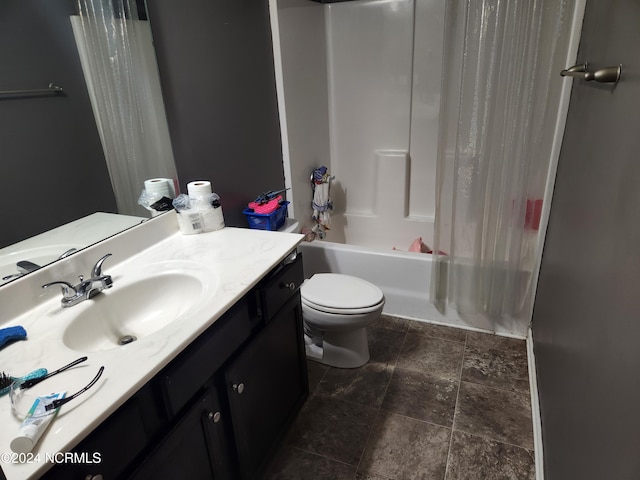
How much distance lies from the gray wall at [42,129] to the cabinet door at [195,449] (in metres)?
0.68

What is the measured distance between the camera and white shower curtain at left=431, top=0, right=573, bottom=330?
5.61 feet

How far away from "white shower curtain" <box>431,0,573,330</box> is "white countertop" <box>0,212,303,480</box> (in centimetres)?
102

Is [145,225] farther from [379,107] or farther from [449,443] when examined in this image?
[379,107]

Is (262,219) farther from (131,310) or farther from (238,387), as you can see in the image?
(238,387)

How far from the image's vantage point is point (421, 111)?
2613mm

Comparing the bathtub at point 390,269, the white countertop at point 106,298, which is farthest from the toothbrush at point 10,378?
the bathtub at point 390,269

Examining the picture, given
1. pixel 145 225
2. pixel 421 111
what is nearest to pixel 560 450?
pixel 145 225

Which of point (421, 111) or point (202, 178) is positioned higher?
point (421, 111)

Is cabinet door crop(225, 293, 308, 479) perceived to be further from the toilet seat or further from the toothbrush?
the toothbrush

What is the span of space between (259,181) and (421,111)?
1200 millimetres

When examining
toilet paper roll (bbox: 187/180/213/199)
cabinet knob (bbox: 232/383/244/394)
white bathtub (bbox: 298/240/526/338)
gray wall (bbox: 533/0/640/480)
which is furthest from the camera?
white bathtub (bbox: 298/240/526/338)

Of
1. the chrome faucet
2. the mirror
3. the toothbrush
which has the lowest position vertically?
the toothbrush

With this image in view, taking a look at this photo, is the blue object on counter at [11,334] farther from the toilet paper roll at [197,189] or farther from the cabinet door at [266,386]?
the toilet paper roll at [197,189]

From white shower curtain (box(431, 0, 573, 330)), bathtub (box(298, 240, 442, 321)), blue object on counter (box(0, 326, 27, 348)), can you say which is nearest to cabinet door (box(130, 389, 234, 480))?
blue object on counter (box(0, 326, 27, 348))
